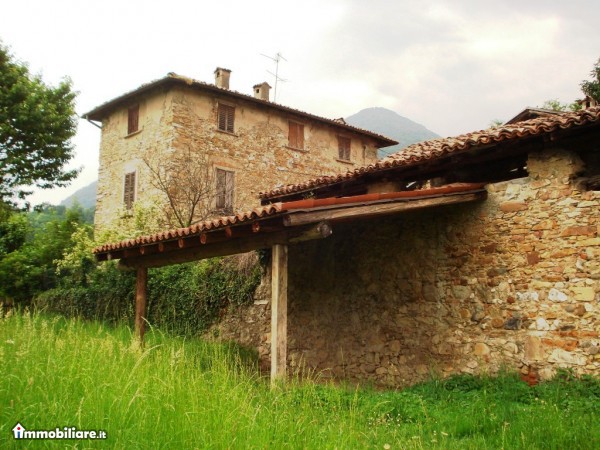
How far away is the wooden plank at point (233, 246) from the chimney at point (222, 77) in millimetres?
11148

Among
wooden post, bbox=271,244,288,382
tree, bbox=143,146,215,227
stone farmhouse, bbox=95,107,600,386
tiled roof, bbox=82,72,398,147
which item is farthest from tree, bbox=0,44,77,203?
wooden post, bbox=271,244,288,382

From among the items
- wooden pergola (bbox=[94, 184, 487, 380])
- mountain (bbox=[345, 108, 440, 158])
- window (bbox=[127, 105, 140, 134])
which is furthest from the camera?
mountain (bbox=[345, 108, 440, 158])

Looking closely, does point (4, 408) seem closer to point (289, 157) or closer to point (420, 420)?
point (420, 420)

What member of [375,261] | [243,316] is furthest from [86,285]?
[375,261]

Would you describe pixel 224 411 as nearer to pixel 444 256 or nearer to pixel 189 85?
pixel 444 256

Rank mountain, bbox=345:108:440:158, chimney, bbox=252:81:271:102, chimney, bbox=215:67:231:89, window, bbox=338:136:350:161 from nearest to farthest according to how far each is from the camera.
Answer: chimney, bbox=215:67:231:89 < chimney, bbox=252:81:271:102 < window, bbox=338:136:350:161 < mountain, bbox=345:108:440:158

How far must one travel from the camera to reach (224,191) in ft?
54.6

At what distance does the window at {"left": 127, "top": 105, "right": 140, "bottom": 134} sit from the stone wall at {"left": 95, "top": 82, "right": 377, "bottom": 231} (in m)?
0.23

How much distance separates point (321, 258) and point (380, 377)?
2380 millimetres

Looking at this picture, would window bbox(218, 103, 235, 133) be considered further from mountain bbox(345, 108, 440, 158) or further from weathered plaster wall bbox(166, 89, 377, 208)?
mountain bbox(345, 108, 440, 158)

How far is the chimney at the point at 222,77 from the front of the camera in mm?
18367

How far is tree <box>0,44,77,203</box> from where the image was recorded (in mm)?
17094

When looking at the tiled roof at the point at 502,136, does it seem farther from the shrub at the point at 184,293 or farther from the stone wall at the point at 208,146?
the stone wall at the point at 208,146

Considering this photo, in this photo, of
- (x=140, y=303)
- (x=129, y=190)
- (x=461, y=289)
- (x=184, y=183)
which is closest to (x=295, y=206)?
(x=461, y=289)
